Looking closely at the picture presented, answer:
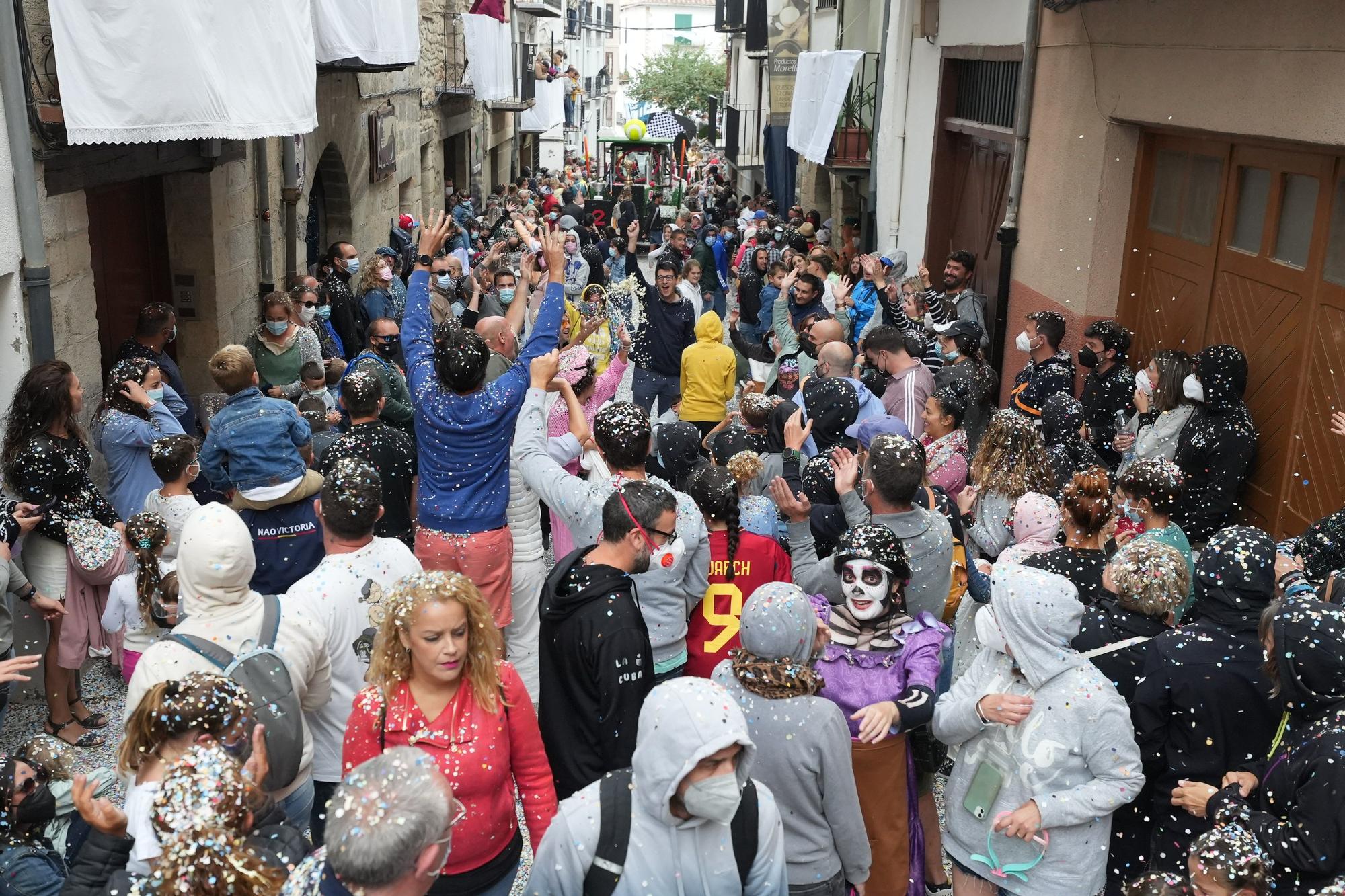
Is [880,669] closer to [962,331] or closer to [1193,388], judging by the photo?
[1193,388]

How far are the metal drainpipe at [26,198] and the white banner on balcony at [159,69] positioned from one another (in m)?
0.20

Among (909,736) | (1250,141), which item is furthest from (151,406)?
(1250,141)

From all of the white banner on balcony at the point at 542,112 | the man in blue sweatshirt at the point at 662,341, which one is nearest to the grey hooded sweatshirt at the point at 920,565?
the man in blue sweatshirt at the point at 662,341

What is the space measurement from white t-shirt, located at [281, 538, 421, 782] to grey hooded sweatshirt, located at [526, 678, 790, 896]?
4.39 ft

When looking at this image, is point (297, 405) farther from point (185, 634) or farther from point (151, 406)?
point (185, 634)

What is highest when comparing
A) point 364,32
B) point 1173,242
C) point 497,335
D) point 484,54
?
point 484,54

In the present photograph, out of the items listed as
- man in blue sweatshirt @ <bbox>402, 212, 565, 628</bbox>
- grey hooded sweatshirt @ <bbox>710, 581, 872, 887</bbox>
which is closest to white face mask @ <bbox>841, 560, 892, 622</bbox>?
grey hooded sweatshirt @ <bbox>710, 581, 872, 887</bbox>

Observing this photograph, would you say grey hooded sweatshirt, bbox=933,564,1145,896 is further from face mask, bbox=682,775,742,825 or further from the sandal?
the sandal

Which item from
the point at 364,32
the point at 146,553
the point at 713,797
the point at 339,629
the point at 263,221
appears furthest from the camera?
the point at 364,32

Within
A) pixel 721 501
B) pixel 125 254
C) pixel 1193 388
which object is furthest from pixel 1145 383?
pixel 125 254

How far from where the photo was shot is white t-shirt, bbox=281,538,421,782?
369 centimetres

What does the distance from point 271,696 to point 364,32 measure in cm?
842

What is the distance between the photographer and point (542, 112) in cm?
3347

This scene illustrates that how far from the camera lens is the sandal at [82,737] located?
208 inches
